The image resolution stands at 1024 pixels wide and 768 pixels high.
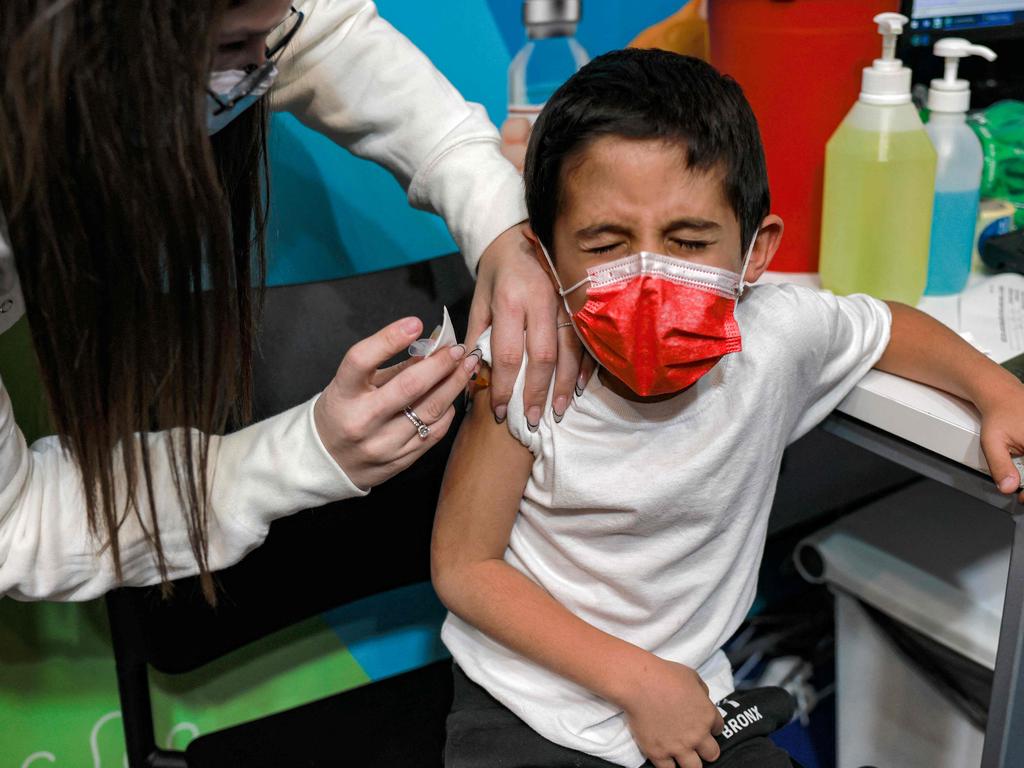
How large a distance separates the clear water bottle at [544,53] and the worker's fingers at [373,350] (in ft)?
2.59

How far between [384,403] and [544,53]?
893 millimetres

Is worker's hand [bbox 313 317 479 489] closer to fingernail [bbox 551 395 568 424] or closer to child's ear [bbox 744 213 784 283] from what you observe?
fingernail [bbox 551 395 568 424]

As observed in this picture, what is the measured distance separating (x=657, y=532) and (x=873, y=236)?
47 cm

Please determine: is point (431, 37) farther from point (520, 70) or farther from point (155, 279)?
point (155, 279)

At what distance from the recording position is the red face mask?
3.18 feet

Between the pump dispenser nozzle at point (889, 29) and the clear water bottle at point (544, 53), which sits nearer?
the pump dispenser nozzle at point (889, 29)

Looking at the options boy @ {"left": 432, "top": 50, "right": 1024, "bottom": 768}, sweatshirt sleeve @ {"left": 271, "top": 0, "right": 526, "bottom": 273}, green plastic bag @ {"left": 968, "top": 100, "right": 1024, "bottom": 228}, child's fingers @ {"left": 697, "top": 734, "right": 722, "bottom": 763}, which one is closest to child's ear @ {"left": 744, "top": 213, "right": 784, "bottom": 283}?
boy @ {"left": 432, "top": 50, "right": 1024, "bottom": 768}

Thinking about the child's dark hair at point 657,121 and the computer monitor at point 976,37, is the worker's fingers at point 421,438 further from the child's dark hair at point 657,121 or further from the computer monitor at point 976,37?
the computer monitor at point 976,37

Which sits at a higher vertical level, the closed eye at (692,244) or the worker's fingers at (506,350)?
the closed eye at (692,244)

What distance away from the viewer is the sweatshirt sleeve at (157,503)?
0.96 m

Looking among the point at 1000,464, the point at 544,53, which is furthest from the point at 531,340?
the point at 544,53

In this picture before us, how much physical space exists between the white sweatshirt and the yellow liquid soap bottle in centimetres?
41

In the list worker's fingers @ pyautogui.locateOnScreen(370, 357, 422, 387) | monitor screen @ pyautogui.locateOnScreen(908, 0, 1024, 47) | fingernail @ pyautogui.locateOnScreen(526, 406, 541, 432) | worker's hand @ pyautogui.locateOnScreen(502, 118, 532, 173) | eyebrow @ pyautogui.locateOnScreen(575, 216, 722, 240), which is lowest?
fingernail @ pyautogui.locateOnScreen(526, 406, 541, 432)

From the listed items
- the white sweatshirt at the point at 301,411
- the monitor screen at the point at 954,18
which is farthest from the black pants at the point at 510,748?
the monitor screen at the point at 954,18
